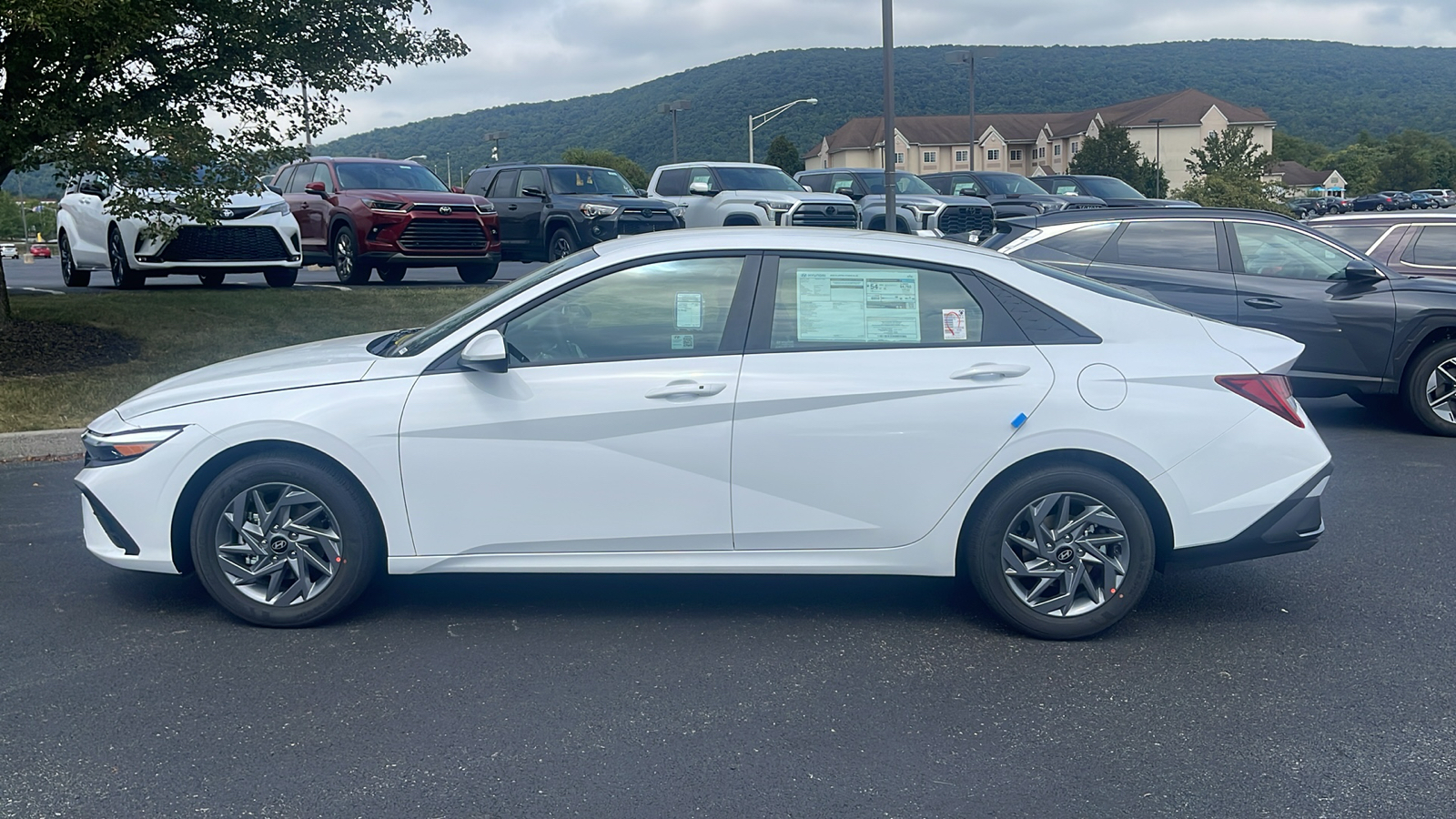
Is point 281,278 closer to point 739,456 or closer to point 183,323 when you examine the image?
point 183,323

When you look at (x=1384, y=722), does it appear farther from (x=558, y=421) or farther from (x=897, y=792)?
(x=558, y=421)

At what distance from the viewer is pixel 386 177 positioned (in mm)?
17969

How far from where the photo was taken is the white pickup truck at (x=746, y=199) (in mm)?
19125

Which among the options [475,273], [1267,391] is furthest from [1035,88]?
[1267,391]

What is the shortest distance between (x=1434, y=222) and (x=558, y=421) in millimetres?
9157

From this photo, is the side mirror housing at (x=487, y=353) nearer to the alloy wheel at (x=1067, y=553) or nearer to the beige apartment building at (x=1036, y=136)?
the alloy wheel at (x=1067, y=553)

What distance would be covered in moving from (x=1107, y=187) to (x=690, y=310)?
2526 centimetres

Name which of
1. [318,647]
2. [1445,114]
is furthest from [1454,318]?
[1445,114]

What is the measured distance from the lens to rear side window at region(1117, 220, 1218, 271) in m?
9.75

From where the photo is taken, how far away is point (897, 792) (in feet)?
11.6

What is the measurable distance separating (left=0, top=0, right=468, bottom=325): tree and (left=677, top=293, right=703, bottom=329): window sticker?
6309 millimetres

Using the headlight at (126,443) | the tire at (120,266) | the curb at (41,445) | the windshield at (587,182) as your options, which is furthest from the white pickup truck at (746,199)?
the headlight at (126,443)

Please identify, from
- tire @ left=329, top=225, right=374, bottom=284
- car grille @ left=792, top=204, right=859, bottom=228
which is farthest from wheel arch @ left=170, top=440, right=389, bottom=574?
car grille @ left=792, top=204, right=859, bottom=228

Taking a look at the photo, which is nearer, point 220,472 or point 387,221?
point 220,472
